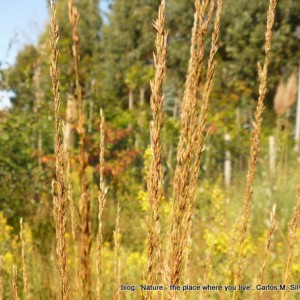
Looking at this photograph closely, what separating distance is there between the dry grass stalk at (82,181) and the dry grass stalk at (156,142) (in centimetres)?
13

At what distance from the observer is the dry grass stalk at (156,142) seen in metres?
0.76

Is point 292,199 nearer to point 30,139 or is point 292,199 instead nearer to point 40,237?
point 40,237

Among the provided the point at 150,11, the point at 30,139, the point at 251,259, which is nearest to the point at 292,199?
the point at 251,259

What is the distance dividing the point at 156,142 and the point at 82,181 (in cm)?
16

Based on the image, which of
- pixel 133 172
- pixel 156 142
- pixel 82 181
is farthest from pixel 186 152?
pixel 133 172

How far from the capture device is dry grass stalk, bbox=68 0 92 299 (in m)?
0.71

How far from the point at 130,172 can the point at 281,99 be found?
2.33 metres

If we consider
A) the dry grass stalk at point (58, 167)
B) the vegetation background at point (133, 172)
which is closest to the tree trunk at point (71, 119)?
the vegetation background at point (133, 172)

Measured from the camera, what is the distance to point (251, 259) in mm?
3473

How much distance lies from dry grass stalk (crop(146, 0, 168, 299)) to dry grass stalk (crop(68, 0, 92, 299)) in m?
0.13

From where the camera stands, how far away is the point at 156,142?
2.55 feet

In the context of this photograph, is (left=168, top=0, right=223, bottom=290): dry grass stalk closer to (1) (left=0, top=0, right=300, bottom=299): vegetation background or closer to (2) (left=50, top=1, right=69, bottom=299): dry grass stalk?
(1) (left=0, top=0, right=300, bottom=299): vegetation background

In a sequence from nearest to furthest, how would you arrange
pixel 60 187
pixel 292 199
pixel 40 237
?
pixel 60 187 < pixel 40 237 < pixel 292 199

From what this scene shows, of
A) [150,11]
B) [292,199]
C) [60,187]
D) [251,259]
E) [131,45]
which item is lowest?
[251,259]
